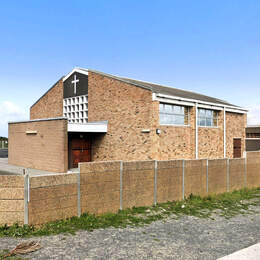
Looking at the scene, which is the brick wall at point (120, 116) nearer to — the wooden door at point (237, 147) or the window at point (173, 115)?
the window at point (173, 115)

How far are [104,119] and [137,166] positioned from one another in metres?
11.5

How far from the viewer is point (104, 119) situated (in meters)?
21.4

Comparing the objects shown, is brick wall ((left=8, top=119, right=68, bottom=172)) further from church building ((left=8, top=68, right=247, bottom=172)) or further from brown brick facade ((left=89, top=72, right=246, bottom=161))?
brown brick facade ((left=89, top=72, right=246, bottom=161))

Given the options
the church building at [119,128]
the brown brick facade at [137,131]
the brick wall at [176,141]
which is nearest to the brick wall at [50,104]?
the church building at [119,128]

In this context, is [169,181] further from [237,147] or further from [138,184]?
[237,147]

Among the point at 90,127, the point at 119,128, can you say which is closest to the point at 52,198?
the point at 119,128

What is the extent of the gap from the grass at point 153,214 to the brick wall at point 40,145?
29.8ft

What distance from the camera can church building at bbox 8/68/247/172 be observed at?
18.3 metres

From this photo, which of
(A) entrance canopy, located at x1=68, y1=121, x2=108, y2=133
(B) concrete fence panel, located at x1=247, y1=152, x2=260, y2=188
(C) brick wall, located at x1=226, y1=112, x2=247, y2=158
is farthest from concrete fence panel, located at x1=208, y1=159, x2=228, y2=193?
(C) brick wall, located at x1=226, y1=112, x2=247, y2=158

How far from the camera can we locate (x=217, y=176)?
44.8ft

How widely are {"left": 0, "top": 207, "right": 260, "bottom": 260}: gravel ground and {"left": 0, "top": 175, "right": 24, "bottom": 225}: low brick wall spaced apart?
0.76m

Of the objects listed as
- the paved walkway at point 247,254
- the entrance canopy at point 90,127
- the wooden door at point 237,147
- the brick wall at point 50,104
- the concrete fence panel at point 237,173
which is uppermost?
the brick wall at point 50,104

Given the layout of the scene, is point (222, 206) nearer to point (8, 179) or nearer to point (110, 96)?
point (8, 179)

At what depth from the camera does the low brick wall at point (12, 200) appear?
751 cm
